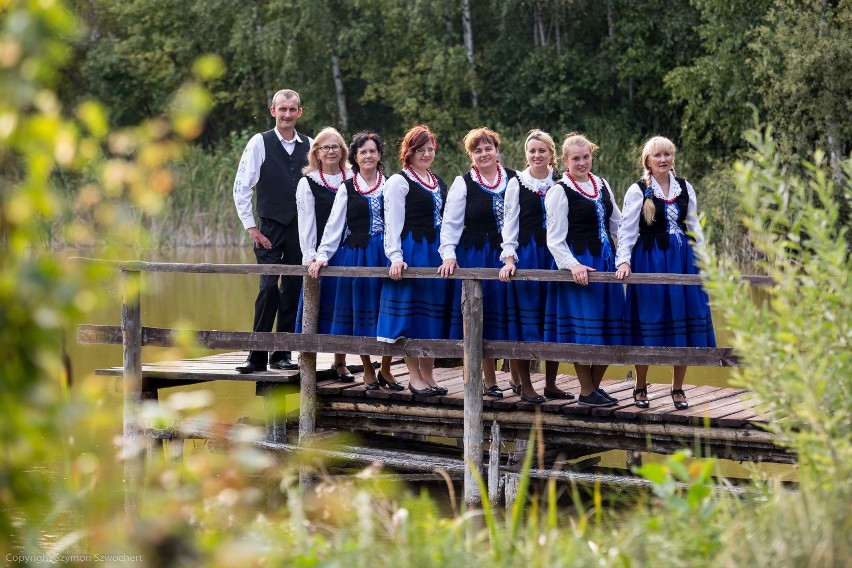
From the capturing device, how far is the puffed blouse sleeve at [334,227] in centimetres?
744

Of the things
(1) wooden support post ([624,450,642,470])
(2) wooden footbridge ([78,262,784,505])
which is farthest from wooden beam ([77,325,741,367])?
(1) wooden support post ([624,450,642,470])

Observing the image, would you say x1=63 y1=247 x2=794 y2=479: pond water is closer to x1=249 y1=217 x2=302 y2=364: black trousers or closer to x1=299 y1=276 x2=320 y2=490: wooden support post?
x1=299 y1=276 x2=320 y2=490: wooden support post

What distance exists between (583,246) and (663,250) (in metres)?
0.40

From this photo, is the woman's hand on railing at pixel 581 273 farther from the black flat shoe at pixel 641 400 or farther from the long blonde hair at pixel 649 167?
the black flat shoe at pixel 641 400

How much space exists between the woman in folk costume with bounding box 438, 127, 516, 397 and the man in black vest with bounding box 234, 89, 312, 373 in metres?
1.25

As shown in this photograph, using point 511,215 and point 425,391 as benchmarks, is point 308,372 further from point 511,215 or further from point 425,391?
point 511,215

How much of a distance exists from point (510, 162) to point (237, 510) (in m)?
21.1

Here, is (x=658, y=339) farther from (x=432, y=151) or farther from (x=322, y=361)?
(x=322, y=361)

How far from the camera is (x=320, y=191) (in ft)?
25.0

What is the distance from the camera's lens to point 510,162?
2367cm

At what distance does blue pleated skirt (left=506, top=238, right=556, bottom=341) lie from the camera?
7059mm

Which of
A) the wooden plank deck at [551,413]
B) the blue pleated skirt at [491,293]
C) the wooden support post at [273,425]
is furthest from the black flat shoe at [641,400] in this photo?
the wooden support post at [273,425]

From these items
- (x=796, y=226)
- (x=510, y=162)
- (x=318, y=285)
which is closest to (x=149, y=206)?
(x=796, y=226)

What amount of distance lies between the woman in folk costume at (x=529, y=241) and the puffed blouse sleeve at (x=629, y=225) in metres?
0.44
